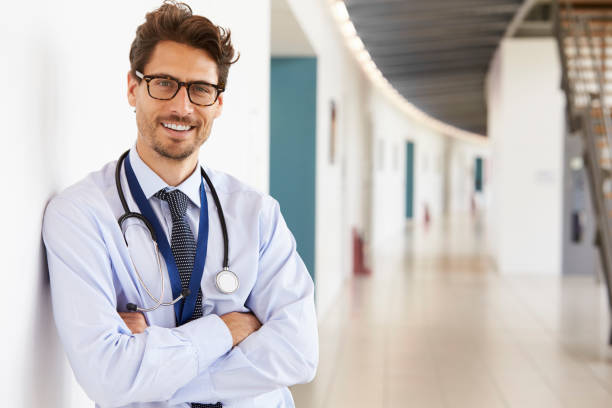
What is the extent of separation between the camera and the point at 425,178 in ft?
74.7

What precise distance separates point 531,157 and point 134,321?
9660mm

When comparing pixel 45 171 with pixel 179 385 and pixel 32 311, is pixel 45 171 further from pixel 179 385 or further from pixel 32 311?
pixel 179 385

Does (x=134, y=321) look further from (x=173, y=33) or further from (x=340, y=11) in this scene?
(x=340, y=11)

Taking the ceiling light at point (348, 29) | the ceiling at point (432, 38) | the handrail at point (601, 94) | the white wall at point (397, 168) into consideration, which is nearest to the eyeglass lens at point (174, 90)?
the handrail at point (601, 94)

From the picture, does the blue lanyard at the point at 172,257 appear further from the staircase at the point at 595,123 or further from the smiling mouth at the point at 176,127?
the staircase at the point at 595,123

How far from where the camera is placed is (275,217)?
1834mm

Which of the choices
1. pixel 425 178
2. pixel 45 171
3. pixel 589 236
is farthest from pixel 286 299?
pixel 425 178

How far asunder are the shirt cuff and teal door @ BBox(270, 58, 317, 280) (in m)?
5.17

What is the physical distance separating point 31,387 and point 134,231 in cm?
39

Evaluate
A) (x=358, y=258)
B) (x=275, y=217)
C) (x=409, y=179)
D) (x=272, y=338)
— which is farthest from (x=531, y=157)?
(x=409, y=179)

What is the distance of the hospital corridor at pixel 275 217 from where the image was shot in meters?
1.45

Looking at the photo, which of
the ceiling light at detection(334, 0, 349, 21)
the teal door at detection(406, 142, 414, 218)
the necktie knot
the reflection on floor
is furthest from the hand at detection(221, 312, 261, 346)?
the teal door at detection(406, 142, 414, 218)

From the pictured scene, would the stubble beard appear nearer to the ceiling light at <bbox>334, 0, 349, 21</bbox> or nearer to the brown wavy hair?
the brown wavy hair

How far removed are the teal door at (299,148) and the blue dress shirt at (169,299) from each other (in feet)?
16.0
